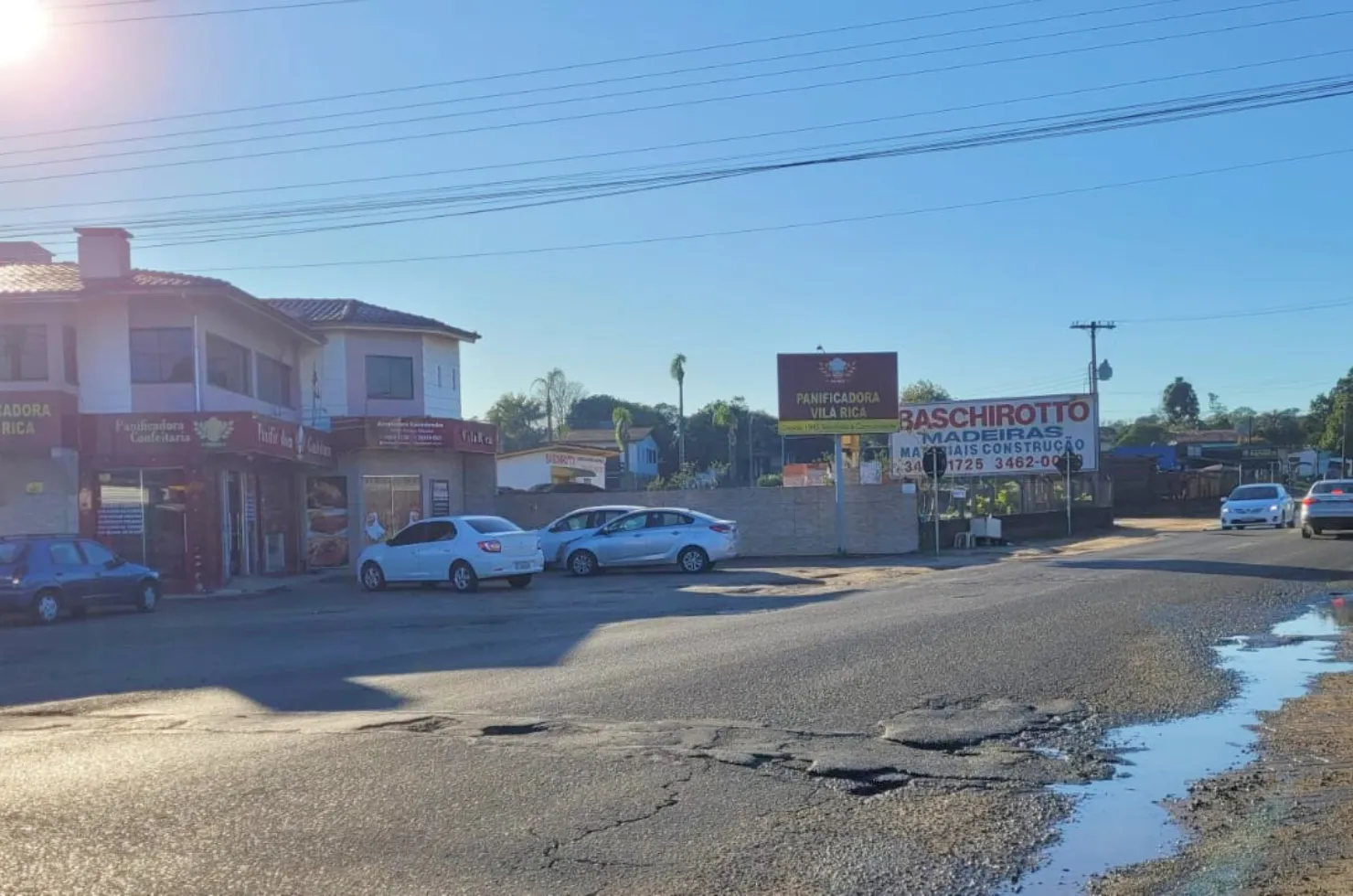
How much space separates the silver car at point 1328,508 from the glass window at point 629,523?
17.1m

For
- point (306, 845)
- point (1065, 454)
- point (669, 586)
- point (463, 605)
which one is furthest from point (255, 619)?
point (1065, 454)

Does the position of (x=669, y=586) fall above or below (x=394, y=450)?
below

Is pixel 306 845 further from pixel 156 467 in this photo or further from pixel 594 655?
pixel 156 467

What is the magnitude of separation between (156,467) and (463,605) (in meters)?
9.58

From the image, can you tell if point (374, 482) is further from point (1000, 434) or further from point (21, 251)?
point (1000, 434)

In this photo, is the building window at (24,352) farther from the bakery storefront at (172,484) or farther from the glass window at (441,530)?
the glass window at (441,530)

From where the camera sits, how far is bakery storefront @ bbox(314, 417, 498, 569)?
3312 cm

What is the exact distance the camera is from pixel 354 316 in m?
35.2

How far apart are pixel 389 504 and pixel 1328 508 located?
23.8 metres

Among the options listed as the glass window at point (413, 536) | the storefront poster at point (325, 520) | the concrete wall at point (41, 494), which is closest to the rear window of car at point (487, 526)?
the glass window at point (413, 536)

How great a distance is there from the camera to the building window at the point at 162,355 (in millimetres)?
27438

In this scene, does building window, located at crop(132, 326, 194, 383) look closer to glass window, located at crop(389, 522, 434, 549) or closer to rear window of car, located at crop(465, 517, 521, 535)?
glass window, located at crop(389, 522, 434, 549)

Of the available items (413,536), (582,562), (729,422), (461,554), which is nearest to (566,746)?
(461,554)

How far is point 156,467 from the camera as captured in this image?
26.7 meters
